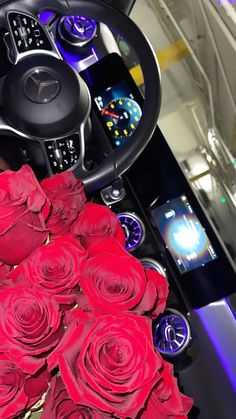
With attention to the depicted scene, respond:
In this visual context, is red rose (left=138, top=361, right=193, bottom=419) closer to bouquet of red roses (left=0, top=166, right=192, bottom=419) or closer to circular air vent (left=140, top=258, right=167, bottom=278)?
bouquet of red roses (left=0, top=166, right=192, bottom=419)

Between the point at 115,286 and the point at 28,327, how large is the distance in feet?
0.34

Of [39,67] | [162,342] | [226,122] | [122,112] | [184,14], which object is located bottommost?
[162,342]

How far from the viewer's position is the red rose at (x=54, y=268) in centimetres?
53

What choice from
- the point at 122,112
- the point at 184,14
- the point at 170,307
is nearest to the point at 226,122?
the point at 184,14

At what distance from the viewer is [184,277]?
1.20 metres

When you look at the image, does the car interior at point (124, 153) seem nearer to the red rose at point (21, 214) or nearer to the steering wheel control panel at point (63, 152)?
the steering wheel control panel at point (63, 152)

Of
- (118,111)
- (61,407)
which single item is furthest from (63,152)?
(61,407)

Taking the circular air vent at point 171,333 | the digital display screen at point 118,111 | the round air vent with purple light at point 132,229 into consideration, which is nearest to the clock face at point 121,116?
the digital display screen at point 118,111

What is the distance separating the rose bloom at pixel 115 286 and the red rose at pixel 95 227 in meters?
0.08

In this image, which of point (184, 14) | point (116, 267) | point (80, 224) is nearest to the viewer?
point (116, 267)

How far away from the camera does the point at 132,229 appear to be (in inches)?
47.8

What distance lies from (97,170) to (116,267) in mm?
347

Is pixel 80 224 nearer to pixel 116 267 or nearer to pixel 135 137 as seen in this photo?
pixel 116 267

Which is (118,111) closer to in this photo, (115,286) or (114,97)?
(114,97)
